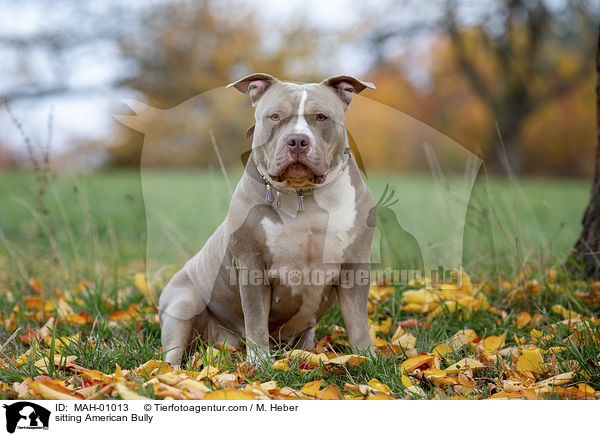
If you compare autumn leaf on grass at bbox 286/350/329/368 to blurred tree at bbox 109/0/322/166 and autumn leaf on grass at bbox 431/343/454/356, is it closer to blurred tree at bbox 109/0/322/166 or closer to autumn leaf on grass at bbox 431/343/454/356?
autumn leaf on grass at bbox 431/343/454/356

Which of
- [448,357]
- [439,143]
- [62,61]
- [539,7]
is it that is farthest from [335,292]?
[539,7]

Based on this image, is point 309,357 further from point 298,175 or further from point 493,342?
point 493,342

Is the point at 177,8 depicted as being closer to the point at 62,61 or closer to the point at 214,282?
the point at 62,61

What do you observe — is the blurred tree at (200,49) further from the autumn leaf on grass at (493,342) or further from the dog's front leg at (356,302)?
the autumn leaf on grass at (493,342)

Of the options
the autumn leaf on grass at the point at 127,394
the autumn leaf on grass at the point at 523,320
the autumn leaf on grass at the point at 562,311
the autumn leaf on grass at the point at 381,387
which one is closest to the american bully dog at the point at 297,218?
the autumn leaf on grass at the point at 381,387

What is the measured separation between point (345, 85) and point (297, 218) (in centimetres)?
68

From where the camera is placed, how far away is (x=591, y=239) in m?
3.58

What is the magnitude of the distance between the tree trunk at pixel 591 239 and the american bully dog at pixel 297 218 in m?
1.71

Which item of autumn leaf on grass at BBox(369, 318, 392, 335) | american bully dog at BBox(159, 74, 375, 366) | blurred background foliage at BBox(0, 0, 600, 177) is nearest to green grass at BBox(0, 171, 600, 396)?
autumn leaf on grass at BBox(369, 318, 392, 335)

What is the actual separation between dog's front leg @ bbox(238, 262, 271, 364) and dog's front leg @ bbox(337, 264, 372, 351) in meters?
0.39

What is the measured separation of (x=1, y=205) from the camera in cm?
814
